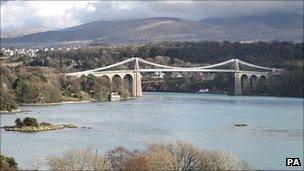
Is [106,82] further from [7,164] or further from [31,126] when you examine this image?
[7,164]

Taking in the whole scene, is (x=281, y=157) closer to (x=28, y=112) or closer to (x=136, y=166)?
(x=136, y=166)

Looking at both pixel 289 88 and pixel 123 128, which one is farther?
pixel 289 88

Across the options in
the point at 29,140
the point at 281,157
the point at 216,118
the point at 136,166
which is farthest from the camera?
Answer: the point at 216,118

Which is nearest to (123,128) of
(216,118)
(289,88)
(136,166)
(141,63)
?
(216,118)

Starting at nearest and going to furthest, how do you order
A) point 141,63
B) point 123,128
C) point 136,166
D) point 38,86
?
point 136,166 → point 123,128 → point 38,86 → point 141,63

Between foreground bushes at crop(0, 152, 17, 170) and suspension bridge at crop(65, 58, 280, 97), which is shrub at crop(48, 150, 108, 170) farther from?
suspension bridge at crop(65, 58, 280, 97)

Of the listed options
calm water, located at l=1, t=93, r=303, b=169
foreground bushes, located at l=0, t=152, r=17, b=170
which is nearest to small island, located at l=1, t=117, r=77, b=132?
calm water, located at l=1, t=93, r=303, b=169

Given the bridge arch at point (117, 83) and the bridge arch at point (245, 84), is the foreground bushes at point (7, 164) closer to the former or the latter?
the bridge arch at point (117, 83)

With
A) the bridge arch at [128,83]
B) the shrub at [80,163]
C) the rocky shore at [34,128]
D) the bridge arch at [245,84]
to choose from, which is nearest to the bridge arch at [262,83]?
the bridge arch at [245,84]
